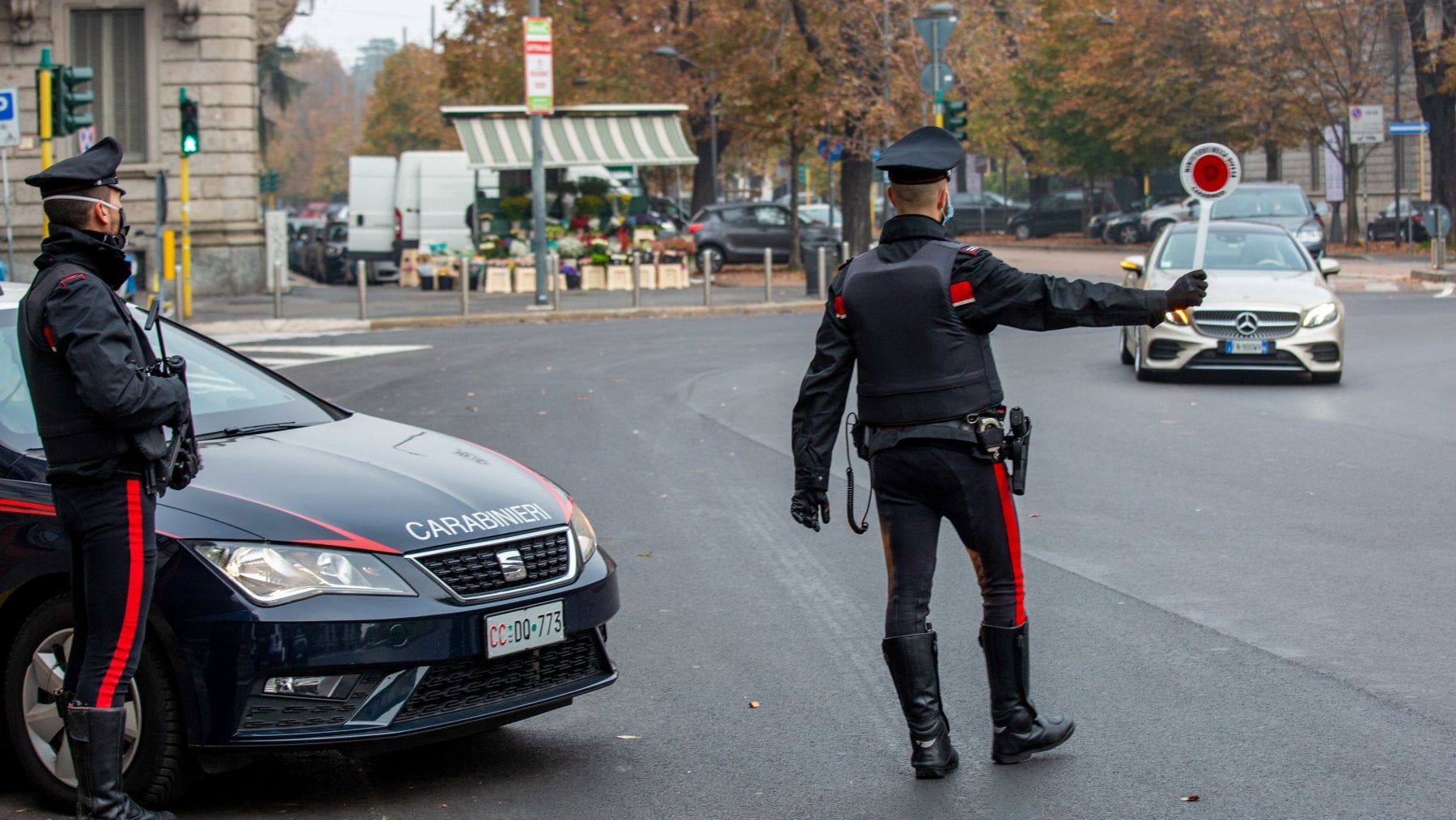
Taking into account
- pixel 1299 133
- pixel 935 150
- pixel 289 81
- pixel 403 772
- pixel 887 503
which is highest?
pixel 289 81

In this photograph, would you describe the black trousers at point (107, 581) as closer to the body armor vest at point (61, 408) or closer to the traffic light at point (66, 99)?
the body armor vest at point (61, 408)

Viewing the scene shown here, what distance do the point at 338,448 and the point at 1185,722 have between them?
280 cm

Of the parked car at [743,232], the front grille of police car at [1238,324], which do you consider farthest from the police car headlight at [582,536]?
the parked car at [743,232]

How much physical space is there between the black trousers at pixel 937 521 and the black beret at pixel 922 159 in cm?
75

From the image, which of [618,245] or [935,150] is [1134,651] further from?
[618,245]

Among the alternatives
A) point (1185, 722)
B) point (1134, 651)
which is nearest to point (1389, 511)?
point (1134, 651)

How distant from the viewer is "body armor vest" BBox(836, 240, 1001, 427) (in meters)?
4.79

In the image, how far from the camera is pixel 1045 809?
4.62 metres

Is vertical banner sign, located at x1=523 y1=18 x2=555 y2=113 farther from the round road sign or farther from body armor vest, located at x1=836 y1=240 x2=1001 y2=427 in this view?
body armor vest, located at x1=836 y1=240 x2=1001 y2=427

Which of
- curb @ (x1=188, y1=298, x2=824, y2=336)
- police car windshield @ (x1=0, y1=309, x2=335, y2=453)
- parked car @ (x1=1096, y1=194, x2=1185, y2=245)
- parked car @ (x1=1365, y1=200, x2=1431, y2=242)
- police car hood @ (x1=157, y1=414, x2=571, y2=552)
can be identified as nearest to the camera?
police car hood @ (x1=157, y1=414, x2=571, y2=552)

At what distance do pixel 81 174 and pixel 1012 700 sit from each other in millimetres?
2907

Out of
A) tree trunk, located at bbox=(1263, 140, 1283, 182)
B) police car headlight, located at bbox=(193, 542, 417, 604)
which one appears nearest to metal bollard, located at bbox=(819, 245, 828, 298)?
tree trunk, located at bbox=(1263, 140, 1283, 182)

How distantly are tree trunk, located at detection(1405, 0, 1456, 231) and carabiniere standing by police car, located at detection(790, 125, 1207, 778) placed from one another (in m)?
37.6

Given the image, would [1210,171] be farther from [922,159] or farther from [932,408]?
[932,408]
